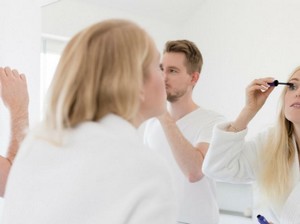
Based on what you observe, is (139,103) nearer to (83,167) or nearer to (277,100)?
(83,167)

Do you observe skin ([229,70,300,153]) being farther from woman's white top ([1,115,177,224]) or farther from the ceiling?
woman's white top ([1,115,177,224])

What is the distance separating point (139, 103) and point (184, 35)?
2.24 feet

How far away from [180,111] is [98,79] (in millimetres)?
669

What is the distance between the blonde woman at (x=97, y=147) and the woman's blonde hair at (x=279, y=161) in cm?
56

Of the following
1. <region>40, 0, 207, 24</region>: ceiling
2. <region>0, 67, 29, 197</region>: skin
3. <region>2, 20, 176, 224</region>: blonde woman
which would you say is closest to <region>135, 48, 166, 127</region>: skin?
<region>2, 20, 176, 224</region>: blonde woman

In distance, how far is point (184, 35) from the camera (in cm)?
128

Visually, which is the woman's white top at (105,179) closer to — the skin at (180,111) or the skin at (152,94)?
the skin at (152,94)

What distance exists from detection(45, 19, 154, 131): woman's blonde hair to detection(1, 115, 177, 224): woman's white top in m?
0.02

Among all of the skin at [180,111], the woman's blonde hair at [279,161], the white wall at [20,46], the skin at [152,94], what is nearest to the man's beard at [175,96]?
the skin at [180,111]

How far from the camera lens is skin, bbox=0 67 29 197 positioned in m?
1.02

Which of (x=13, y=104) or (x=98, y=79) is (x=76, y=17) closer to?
(x=13, y=104)

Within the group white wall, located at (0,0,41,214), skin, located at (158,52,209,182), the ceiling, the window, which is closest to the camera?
skin, located at (158,52,209,182)

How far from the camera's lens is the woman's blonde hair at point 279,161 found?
1062 mm

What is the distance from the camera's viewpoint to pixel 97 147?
0.57 m
